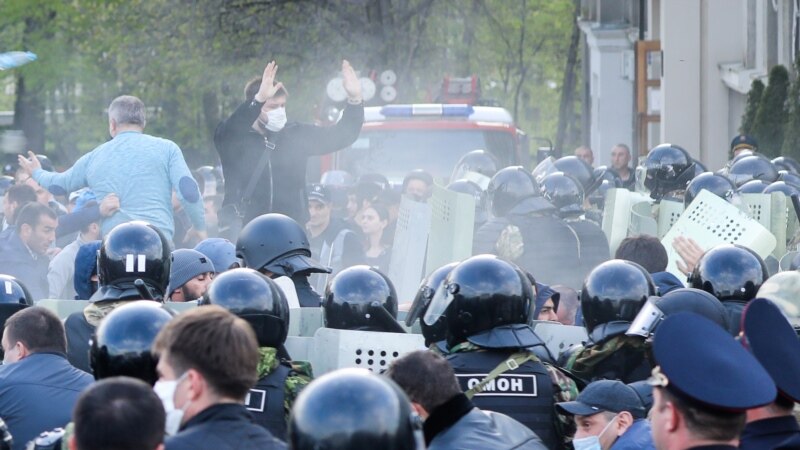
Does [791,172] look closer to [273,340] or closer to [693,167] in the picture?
[693,167]

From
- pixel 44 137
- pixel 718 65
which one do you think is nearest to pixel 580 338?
pixel 718 65

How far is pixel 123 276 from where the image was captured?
687cm

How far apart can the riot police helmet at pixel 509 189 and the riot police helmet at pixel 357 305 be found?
12.2ft

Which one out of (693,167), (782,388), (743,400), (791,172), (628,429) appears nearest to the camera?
(743,400)

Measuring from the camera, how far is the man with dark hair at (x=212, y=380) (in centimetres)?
403

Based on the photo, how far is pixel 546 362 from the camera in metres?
5.84

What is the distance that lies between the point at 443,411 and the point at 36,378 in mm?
1884

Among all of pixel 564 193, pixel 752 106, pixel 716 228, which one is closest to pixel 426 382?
pixel 716 228

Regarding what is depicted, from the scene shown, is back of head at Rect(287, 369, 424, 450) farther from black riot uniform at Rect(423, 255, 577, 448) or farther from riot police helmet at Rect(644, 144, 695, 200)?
riot police helmet at Rect(644, 144, 695, 200)

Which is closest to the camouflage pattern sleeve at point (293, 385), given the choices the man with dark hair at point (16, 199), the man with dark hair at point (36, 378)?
the man with dark hair at point (36, 378)

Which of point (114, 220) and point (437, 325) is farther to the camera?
point (114, 220)

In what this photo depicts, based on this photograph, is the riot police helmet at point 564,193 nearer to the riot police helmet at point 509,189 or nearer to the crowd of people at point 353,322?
the crowd of people at point 353,322

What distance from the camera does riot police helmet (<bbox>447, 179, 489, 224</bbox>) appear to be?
12241 mm

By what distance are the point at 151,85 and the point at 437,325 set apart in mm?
26491
